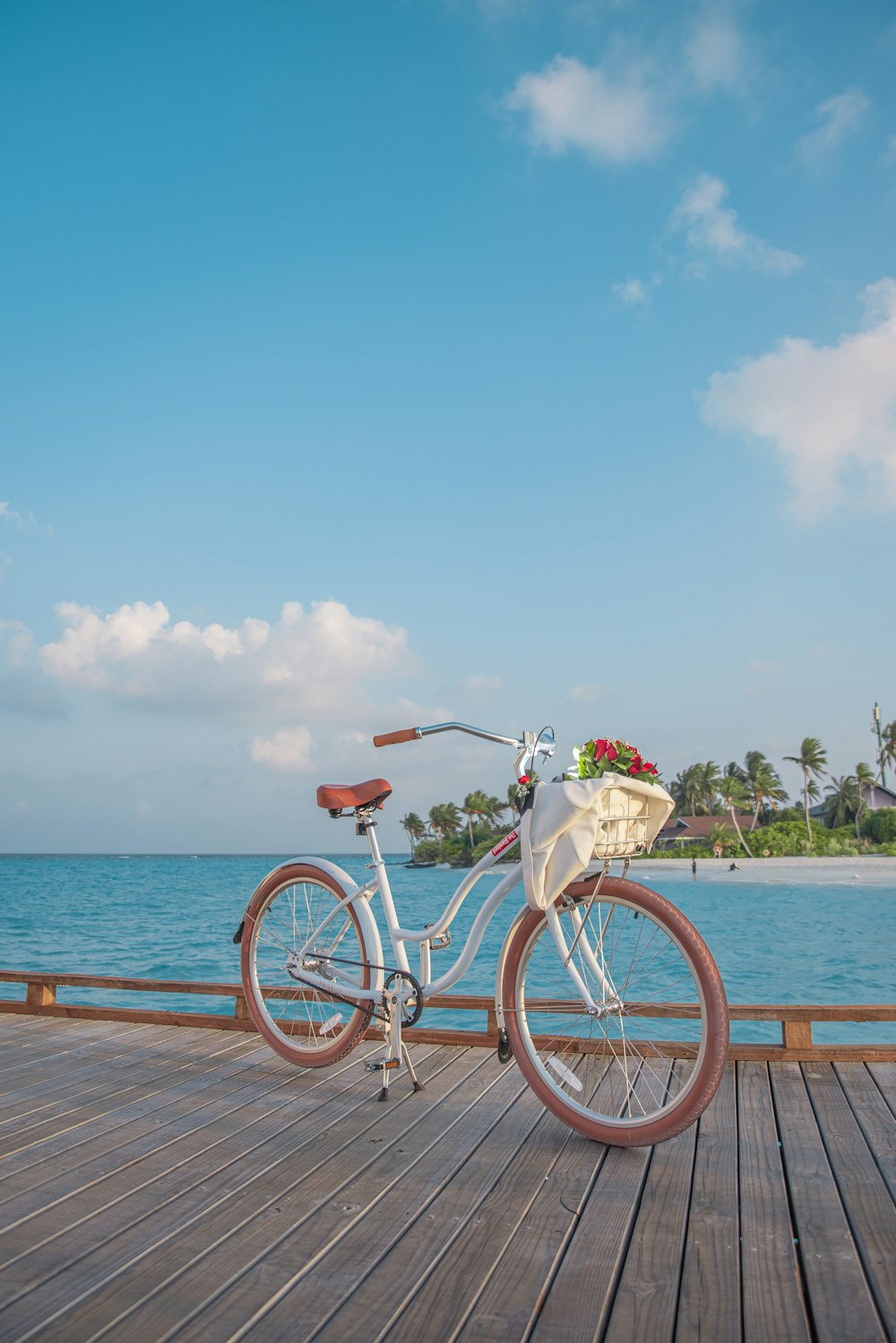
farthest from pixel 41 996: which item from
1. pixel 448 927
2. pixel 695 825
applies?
pixel 695 825

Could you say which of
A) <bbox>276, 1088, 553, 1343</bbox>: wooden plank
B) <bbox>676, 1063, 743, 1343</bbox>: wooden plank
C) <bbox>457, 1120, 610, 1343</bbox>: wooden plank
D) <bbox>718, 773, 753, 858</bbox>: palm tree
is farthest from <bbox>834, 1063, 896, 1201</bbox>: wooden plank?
<bbox>718, 773, 753, 858</bbox>: palm tree

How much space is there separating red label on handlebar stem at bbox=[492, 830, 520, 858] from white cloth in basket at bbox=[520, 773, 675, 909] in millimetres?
128

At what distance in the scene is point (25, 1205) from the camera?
84.7 inches

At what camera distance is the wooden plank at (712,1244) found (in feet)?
5.15

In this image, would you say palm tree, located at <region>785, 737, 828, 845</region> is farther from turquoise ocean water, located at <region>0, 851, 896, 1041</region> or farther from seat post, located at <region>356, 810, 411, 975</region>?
seat post, located at <region>356, 810, 411, 975</region>

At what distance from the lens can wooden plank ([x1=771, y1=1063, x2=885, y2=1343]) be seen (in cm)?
156

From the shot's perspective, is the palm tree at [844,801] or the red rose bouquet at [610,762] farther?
the palm tree at [844,801]

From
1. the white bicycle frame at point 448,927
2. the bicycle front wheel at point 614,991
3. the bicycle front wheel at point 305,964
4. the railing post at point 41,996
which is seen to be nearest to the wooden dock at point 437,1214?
the bicycle front wheel at point 614,991

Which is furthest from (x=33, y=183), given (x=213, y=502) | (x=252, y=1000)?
(x=252, y=1000)

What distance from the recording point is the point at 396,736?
3041 millimetres

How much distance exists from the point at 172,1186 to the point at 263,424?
51.8ft

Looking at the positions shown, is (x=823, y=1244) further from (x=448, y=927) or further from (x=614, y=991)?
(x=448, y=927)

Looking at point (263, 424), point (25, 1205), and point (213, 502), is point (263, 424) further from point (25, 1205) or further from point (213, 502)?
point (25, 1205)

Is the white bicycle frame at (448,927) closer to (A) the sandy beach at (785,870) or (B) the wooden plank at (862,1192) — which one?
(B) the wooden plank at (862,1192)
